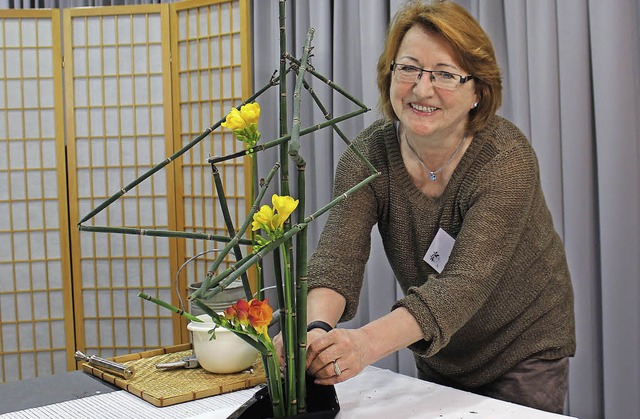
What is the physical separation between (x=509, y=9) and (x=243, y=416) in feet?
5.86

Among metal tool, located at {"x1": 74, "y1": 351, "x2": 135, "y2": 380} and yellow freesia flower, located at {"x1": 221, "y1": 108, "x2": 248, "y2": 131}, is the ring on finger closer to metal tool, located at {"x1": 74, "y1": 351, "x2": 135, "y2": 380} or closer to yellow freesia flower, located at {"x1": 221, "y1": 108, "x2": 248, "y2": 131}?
yellow freesia flower, located at {"x1": 221, "y1": 108, "x2": 248, "y2": 131}

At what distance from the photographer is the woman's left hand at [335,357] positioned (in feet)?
4.17

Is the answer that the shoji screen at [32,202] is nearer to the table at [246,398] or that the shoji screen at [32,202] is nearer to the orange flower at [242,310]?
the table at [246,398]

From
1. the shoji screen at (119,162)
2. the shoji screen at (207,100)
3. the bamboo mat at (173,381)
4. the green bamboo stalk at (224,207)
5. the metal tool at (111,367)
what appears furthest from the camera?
the shoji screen at (119,162)

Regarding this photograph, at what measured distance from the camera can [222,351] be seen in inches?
63.9

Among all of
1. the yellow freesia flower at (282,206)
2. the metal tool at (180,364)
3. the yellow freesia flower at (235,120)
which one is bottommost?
the metal tool at (180,364)

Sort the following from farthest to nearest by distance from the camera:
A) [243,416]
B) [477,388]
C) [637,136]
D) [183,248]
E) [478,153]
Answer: [183,248]
[637,136]
[477,388]
[478,153]
[243,416]

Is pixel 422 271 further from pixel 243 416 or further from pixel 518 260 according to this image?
pixel 243 416

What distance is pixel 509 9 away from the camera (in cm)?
249

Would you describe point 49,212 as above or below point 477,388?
above

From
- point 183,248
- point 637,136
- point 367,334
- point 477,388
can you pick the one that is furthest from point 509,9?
point 183,248

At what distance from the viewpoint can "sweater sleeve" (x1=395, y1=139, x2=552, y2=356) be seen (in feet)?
4.50

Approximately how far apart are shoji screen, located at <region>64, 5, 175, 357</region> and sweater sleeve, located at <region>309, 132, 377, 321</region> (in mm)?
2244

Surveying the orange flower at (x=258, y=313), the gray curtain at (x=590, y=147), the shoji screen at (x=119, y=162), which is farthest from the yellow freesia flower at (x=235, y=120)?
the shoji screen at (x=119, y=162)
